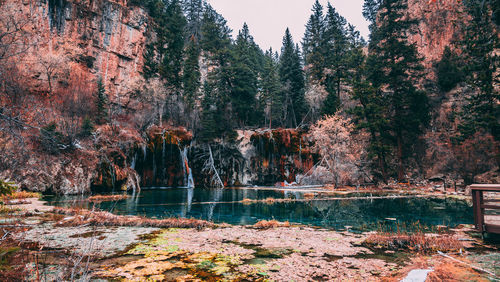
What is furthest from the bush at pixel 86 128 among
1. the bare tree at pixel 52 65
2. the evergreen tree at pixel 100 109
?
the bare tree at pixel 52 65

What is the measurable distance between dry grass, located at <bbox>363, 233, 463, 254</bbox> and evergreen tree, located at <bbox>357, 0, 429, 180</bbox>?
25.8m

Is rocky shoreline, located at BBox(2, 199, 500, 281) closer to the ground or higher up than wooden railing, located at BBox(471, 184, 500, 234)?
closer to the ground

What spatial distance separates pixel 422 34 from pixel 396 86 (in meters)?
21.2

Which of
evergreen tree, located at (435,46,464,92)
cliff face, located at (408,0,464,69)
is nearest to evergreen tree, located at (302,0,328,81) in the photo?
cliff face, located at (408,0,464,69)

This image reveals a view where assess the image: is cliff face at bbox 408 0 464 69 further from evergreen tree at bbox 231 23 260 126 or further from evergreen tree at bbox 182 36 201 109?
evergreen tree at bbox 182 36 201 109

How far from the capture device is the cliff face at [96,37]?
40438 mm

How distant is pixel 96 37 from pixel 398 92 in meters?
50.8

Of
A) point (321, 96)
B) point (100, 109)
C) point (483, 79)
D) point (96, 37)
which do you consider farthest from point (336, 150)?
point (96, 37)

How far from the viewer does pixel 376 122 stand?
31.9 metres

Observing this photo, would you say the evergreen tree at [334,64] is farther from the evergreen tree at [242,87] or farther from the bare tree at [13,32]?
the bare tree at [13,32]

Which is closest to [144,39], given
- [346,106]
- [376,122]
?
[346,106]

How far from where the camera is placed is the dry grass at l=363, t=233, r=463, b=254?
7934mm

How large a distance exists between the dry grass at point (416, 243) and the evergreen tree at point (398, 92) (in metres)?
25.8

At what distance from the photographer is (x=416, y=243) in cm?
829
